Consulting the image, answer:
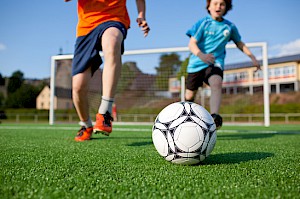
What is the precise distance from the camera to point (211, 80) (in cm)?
401

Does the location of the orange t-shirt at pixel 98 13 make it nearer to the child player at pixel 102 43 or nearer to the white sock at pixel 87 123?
the child player at pixel 102 43

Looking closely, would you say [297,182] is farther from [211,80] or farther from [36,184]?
[211,80]

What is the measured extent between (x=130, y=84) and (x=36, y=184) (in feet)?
44.5

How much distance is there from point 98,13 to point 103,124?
1315 mm

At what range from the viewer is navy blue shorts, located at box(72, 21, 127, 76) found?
3031 mm

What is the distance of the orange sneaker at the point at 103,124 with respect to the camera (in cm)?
275

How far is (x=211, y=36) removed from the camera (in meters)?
4.18

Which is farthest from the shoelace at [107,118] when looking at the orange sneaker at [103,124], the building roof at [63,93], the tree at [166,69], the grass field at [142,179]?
the building roof at [63,93]

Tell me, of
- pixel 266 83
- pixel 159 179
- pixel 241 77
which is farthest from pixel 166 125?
pixel 241 77

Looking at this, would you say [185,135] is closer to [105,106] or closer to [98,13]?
[105,106]

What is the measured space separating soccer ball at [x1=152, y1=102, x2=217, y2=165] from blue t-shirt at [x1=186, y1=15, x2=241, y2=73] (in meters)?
2.38

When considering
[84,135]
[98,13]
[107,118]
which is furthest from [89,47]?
[84,135]

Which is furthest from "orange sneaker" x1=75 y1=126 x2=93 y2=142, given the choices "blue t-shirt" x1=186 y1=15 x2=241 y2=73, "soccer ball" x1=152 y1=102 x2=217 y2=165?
"blue t-shirt" x1=186 y1=15 x2=241 y2=73

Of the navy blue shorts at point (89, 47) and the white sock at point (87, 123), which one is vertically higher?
the navy blue shorts at point (89, 47)
